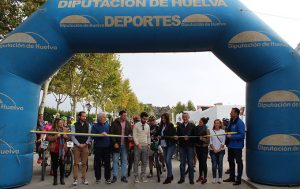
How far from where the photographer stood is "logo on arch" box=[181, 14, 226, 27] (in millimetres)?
7852

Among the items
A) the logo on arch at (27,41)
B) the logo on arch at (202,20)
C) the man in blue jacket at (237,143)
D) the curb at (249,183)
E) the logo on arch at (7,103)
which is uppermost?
the logo on arch at (202,20)

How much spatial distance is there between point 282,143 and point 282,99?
106 cm

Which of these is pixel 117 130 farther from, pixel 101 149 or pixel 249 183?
pixel 249 183

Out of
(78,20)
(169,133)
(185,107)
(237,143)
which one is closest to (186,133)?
(169,133)

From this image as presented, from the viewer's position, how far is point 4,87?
7.50 metres

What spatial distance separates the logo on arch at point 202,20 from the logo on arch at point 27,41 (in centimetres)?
343

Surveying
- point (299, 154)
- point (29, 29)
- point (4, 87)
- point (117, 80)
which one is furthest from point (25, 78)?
point (117, 80)

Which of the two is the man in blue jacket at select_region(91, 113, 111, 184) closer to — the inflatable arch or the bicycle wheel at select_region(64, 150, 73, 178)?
→ the bicycle wheel at select_region(64, 150, 73, 178)

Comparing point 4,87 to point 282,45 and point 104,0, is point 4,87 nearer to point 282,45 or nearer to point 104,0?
point 104,0

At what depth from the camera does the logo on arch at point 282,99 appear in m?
7.82

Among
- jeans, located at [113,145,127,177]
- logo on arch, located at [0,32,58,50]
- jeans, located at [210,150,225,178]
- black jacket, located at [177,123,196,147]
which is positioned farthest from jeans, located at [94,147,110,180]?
logo on arch, located at [0,32,58,50]

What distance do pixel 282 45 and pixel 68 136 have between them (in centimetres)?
600

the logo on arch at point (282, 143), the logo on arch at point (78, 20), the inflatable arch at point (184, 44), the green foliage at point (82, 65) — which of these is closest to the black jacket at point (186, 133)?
the inflatable arch at point (184, 44)

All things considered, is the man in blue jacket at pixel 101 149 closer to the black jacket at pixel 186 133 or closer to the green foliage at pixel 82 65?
the black jacket at pixel 186 133
